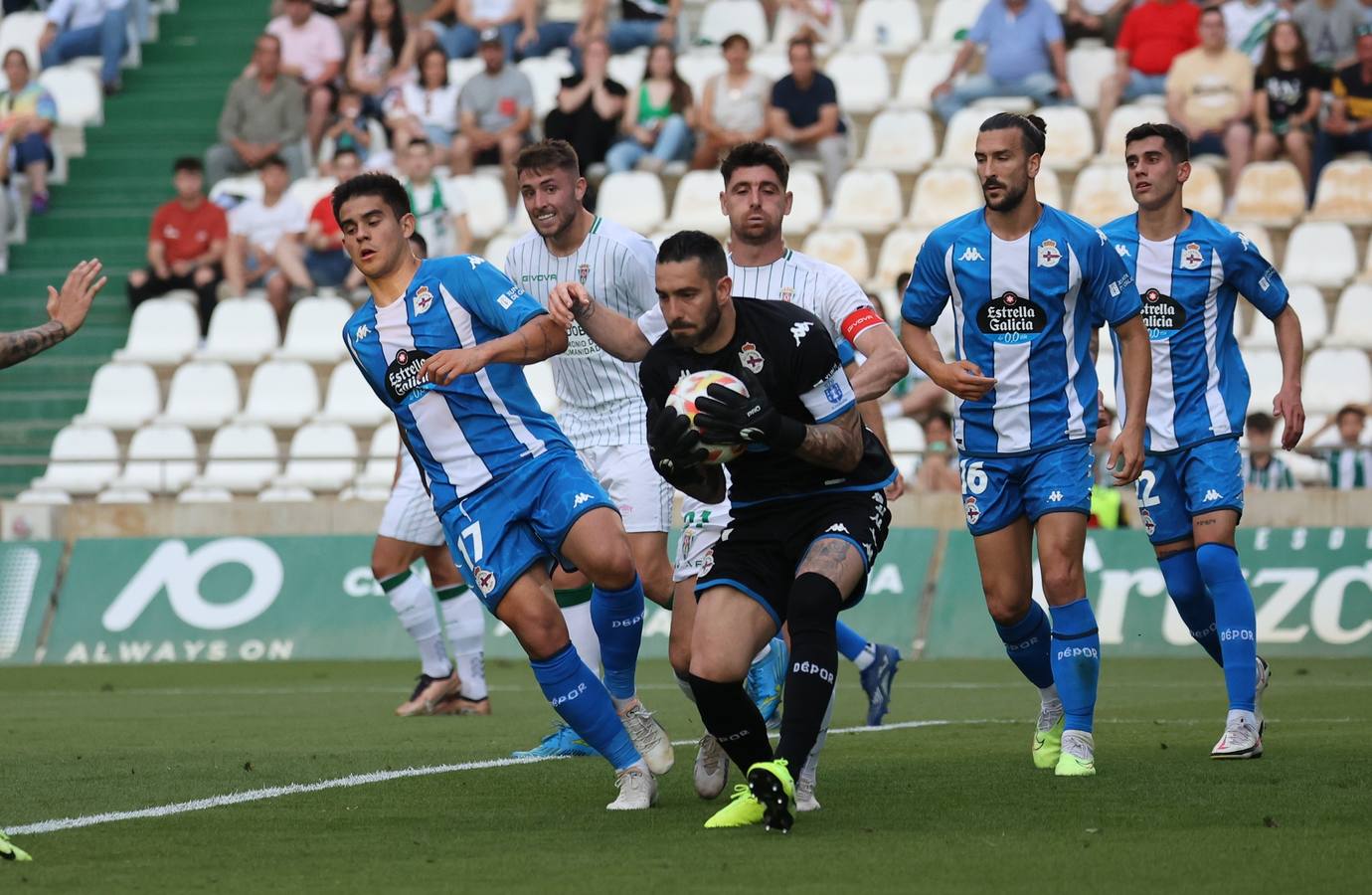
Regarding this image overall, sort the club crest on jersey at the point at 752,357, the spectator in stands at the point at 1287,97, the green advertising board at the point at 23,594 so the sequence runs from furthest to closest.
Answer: the spectator in stands at the point at 1287,97, the green advertising board at the point at 23,594, the club crest on jersey at the point at 752,357

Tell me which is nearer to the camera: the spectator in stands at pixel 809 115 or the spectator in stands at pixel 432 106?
the spectator in stands at pixel 809 115

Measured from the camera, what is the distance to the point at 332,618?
55.3ft

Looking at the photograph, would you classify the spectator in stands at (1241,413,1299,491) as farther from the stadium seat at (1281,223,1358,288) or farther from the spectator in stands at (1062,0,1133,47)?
the spectator in stands at (1062,0,1133,47)

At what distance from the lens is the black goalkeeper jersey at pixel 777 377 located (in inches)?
277

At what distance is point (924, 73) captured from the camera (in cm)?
2186

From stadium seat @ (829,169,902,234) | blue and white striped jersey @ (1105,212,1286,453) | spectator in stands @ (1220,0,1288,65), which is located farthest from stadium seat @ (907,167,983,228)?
blue and white striped jersey @ (1105,212,1286,453)

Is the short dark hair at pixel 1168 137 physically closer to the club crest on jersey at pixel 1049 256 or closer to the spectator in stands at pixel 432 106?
the club crest on jersey at pixel 1049 256

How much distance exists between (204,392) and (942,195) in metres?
7.35

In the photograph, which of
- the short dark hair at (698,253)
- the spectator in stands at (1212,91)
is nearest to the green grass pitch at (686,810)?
the short dark hair at (698,253)

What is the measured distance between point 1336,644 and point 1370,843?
941 cm

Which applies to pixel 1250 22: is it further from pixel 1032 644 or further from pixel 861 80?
pixel 1032 644

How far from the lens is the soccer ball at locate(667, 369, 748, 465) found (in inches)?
263

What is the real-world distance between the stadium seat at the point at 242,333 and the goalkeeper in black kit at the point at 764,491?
1391cm

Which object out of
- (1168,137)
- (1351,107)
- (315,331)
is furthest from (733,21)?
(1168,137)
